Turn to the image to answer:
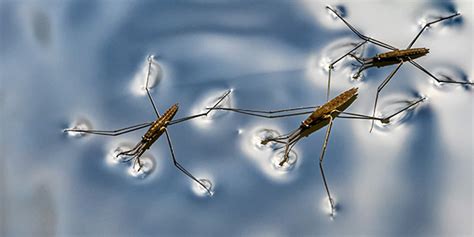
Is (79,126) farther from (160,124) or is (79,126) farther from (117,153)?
(160,124)

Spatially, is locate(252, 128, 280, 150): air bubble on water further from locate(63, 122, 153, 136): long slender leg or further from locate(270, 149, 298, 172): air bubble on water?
locate(63, 122, 153, 136): long slender leg

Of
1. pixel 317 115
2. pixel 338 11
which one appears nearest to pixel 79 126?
pixel 317 115

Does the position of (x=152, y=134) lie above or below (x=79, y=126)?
below

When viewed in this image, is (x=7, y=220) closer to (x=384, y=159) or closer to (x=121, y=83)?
(x=121, y=83)

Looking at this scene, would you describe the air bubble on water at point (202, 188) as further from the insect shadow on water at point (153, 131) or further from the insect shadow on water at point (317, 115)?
the insect shadow on water at point (317, 115)

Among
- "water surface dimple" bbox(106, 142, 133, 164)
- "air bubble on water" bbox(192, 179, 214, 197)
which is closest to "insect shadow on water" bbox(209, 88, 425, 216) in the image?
"air bubble on water" bbox(192, 179, 214, 197)

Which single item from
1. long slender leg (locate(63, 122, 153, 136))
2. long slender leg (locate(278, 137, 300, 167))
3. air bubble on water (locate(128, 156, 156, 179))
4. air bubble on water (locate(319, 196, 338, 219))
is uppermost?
long slender leg (locate(63, 122, 153, 136))

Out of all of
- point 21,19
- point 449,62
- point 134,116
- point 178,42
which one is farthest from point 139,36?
point 449,62
